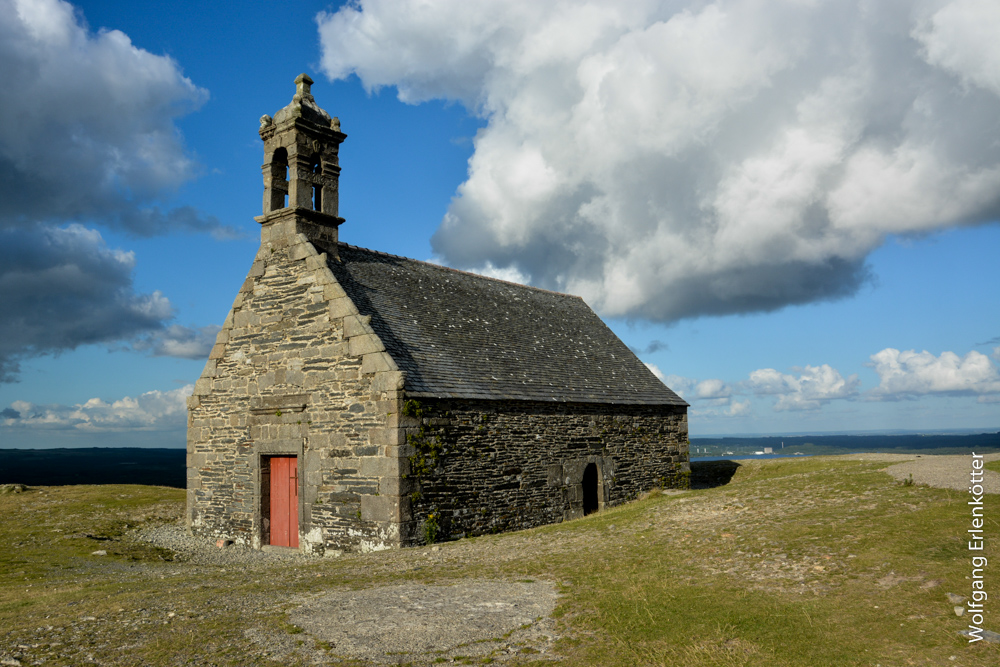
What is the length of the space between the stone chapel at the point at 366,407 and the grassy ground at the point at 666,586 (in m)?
1.74

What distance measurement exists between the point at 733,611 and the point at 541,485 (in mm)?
9855

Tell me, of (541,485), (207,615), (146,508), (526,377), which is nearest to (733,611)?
(207,615)

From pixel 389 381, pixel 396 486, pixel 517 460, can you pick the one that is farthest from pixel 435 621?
pixel 517 460

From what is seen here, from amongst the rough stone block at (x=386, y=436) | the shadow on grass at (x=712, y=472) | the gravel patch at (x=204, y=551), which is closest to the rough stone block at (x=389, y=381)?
the rough stone block at (x=386, y=436)

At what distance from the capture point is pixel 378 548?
13828 millimetres

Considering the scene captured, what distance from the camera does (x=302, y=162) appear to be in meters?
17.5

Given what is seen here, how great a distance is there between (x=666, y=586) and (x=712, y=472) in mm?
19264

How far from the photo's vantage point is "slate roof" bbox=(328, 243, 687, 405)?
15.9 meters

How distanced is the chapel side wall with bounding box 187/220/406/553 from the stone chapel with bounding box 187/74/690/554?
4cm

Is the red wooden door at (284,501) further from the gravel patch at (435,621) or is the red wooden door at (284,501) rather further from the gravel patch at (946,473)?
the gravel patch at (946,473)

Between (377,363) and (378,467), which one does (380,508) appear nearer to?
(378,467)

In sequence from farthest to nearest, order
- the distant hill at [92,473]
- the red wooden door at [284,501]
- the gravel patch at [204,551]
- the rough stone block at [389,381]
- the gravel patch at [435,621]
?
the distant hill at [92,473] → the red wooden door at [284,501] → the gravel patch at [204,551] → the rough stone block at [389,381] → the gravel patch at [435,621]

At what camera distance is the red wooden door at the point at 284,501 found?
1576cm

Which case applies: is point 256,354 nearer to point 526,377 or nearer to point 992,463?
point 526,377
